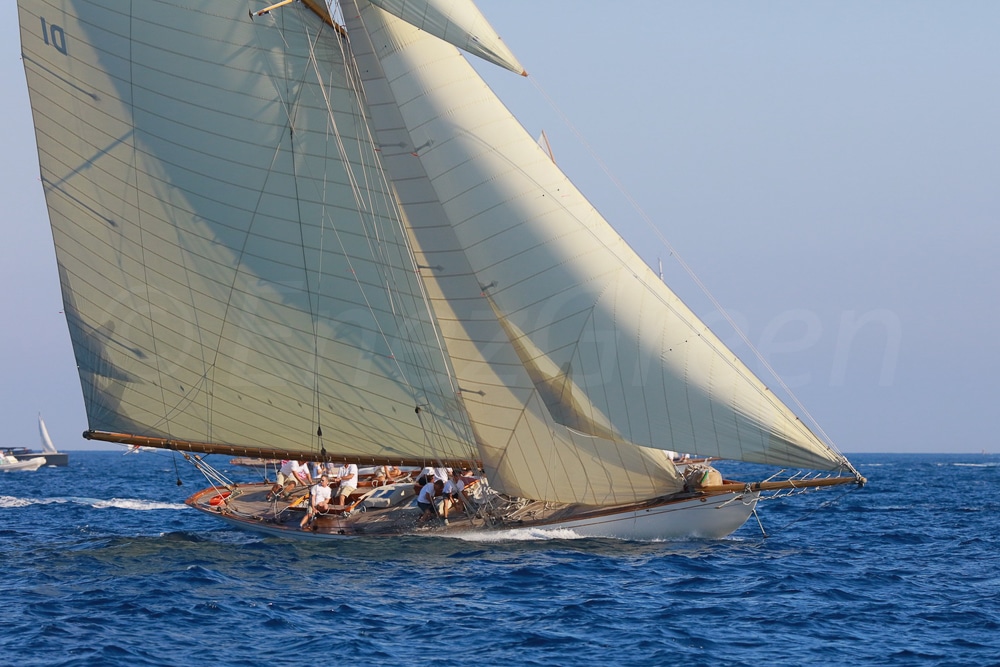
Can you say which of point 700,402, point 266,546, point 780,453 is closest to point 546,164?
point 700,402

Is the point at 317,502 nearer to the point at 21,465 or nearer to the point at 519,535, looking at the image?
the point at 519,535

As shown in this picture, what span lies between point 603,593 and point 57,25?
16.6 meters

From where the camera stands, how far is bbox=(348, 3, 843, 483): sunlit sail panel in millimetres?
21359

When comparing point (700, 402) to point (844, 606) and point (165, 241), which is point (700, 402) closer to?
point (844, 606)

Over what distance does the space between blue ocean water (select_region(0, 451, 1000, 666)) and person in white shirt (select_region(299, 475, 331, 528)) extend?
38.3 inches

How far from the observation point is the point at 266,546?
997 inches

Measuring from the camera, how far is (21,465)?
86312 mm

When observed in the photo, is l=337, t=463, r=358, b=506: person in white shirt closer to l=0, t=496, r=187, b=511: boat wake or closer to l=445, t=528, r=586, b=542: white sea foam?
l=445, t=528, r=586, b=542: white sea foam

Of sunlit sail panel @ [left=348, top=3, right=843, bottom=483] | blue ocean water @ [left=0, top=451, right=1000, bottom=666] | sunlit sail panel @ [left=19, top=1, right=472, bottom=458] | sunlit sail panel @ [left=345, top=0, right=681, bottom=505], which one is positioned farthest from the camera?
sunlit sail panel @ [left=19, top=1, right=472, bottom=458]

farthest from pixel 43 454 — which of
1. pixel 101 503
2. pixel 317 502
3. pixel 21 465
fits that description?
pixel 317 502

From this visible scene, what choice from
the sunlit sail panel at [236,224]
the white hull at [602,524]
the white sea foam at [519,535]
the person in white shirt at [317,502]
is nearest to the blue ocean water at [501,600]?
the white sea foam at [519,535]

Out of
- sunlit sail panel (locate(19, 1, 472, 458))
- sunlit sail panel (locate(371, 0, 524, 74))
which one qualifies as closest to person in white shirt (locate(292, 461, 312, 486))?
sunlit sail panel (locate(19, 1, 472, 458))

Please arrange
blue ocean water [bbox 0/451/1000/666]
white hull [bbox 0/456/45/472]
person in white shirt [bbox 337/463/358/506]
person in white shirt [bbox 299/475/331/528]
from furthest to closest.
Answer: white hull [bbox 0/456/45/472]
person in white shirt [bbox 337/463/358/506]
person in white shirt [bbox 299/475/331/528]
blue ocean water [bbox 0/451/1000/666]

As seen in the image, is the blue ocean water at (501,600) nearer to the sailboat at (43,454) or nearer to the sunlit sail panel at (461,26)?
the sunlit sail panel at (461,26)
